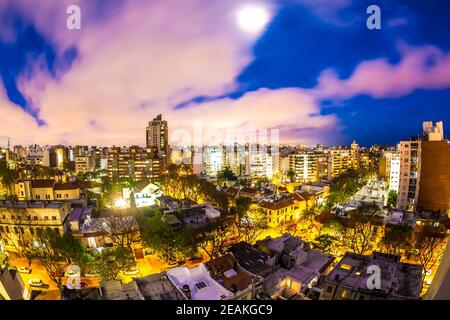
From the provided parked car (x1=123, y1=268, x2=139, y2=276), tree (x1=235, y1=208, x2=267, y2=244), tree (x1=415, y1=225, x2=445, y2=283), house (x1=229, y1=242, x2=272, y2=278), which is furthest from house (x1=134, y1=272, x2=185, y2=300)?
tree (x1=415, y1=225, x2=445, y2=283)

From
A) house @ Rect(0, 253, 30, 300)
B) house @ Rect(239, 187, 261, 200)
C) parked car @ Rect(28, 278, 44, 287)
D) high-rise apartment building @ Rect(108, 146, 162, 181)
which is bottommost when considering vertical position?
parked car @ Rect(28, 278, 44, 287)

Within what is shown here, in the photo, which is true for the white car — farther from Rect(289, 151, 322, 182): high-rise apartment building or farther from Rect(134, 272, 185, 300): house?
Rect(289, 151, 322, 182): high-rise apartment building

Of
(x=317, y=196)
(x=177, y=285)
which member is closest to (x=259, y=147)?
(x=317, y=196)

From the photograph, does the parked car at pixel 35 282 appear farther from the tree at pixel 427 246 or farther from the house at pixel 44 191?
the tree at pixel 427 246

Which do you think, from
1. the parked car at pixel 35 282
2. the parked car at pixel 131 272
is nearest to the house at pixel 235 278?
the parked car at pixel 131 272

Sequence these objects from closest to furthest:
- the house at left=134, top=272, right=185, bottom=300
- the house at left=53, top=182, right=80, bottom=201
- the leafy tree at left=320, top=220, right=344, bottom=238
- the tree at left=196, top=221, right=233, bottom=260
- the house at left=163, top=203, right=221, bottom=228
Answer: the house at left=134, top=272, right=185, bottom=300
the tree at left=196, top=221, right=233, bottom=260
the leafy tree at left=320, top=220, right=344, bottom=238
the house at left=163, top=203, right=221, bottom=228
the house at left=53, top=182, right=80, bottom=201

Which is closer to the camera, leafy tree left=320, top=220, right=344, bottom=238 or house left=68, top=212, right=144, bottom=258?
house left=68, top=212, right=144, bottom=258
